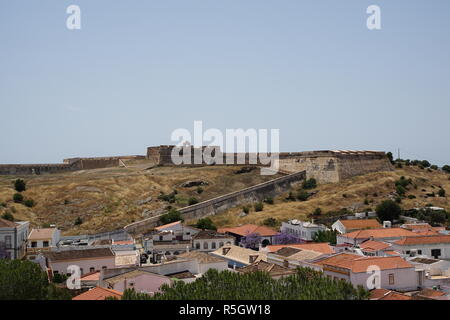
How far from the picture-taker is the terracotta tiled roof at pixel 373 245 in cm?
2973

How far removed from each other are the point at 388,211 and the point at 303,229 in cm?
894

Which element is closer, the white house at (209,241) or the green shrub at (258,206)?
the white house at (209,241)

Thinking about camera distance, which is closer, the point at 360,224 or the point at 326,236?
the point at 326,236

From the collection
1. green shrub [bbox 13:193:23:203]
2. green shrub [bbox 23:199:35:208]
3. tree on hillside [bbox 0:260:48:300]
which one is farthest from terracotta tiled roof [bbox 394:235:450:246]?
green shrub [bbox 13:193:23:203]

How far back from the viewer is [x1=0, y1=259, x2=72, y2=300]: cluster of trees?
19.0 metres

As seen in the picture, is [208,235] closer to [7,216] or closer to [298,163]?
[7,216]

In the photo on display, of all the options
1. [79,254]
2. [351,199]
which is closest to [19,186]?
[79,254]

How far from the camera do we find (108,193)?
47.2 metres

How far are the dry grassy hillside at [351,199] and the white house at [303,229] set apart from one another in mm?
3780

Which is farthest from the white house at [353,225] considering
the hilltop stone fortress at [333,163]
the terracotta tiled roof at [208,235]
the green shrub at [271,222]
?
the hilltop stone fortress at [333,163]

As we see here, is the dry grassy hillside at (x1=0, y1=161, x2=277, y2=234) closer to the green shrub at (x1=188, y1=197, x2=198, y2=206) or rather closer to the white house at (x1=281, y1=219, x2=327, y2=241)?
the green shrub at (x1=188, y1=197, x2=198, y2=206)

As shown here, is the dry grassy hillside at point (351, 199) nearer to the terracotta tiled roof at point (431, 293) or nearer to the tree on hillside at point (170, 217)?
the tree on hillside at point (170, 217)
